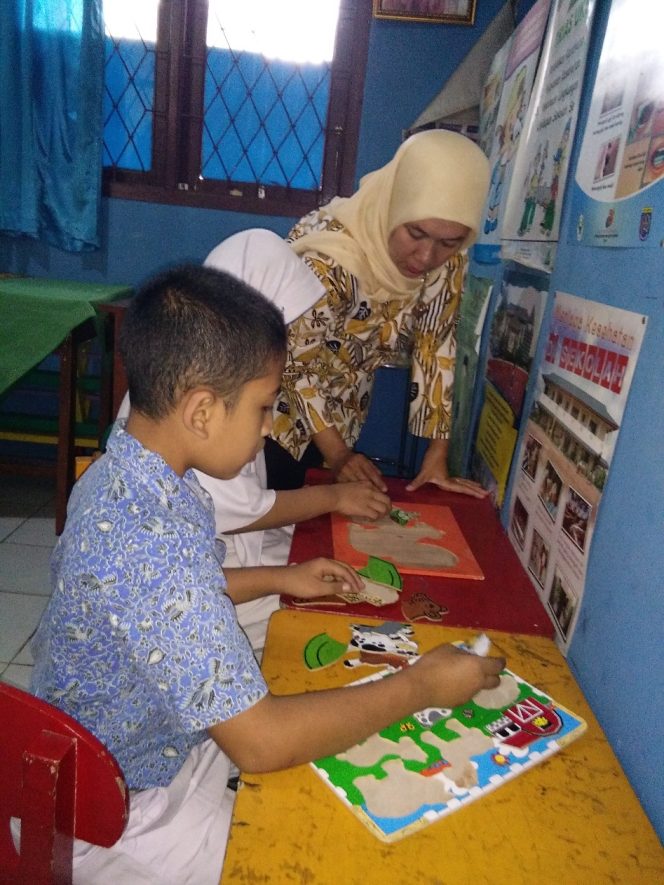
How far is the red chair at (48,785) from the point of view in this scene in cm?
50

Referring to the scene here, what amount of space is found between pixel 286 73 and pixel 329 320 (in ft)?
6.53

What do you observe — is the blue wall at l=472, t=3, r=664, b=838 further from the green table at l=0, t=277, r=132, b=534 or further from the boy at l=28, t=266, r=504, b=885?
the green table at l=0, t=277, r=132, b=534

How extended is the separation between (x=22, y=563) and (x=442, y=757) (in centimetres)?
210

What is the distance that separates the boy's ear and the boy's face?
0.01m

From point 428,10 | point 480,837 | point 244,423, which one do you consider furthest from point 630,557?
point 428,10

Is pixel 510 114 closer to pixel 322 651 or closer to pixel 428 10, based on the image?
pixel 428 10

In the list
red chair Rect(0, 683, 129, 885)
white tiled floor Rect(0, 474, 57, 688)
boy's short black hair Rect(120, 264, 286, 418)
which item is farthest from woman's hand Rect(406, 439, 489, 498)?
white tiled floor Rect(0, 474, 57, 688)

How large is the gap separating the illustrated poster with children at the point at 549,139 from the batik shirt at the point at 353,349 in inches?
8.6

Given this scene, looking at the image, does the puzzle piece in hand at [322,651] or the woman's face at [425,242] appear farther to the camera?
the woman's face at [425,242]

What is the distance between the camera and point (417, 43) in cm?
278

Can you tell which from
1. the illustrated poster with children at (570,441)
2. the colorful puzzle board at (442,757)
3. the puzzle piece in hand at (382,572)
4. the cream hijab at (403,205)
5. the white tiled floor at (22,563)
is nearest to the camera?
the colorful puzzle board at (442,757)

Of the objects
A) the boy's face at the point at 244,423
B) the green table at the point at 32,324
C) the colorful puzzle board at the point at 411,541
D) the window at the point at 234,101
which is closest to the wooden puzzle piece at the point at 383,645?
the colorful puzzle board at the point at 411,541

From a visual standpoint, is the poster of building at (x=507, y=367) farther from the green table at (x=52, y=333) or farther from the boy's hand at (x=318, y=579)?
the green table at (x=52, y=333)

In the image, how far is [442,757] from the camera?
678mm
